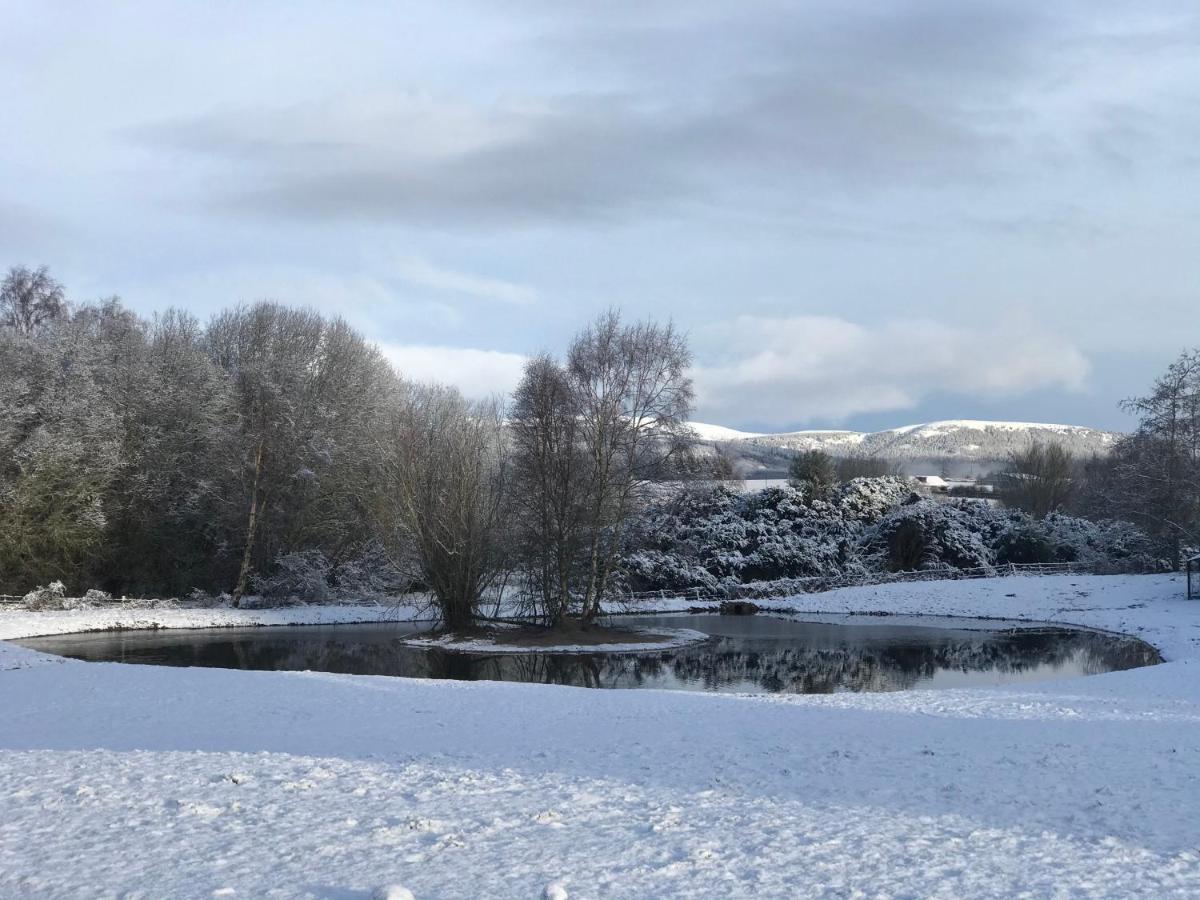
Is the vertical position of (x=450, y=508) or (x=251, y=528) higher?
(x=450, y=508)

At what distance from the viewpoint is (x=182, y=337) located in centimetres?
4622

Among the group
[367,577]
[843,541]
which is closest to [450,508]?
[367,577]

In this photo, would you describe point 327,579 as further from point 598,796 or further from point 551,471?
point 598,796

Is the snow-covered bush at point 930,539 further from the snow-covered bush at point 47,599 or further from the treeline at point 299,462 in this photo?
the snow-covered bush at point 47,599

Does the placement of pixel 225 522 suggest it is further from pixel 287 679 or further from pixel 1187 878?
pixel 1187 878

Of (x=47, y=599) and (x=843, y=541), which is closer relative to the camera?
(x=47, y=599)

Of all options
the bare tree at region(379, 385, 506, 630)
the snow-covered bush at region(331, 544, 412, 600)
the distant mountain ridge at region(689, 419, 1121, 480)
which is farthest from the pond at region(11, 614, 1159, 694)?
the distant mountain ridge at region(689, 419, 1121, 480)

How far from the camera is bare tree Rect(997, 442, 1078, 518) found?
72.0 m

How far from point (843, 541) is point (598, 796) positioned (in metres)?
44.0

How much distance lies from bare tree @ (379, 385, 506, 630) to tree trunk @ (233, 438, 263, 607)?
8576 millimetres

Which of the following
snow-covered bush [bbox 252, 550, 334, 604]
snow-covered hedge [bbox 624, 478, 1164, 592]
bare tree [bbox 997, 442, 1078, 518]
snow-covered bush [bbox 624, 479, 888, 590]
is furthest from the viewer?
bare tree [bbox 997, 442, 1078, 518]

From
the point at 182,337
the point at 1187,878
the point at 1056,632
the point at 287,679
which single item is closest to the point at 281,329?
the point at 182,337

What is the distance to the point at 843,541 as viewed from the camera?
5069 centimetres

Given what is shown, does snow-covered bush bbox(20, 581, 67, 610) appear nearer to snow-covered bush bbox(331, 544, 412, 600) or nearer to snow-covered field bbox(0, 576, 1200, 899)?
snow-covered bush bbox(331, 544, 412, 600)
